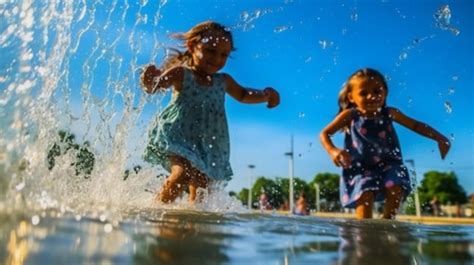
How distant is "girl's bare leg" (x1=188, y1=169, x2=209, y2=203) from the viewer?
479 centimetres

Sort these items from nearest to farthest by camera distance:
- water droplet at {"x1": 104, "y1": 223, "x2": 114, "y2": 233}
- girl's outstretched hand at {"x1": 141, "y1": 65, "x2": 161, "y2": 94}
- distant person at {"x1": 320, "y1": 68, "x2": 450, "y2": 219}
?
1. water droplet at {"x1": 104, "y1": 223, "x2": 114, "y2": 233}
2. girl's outstretched hand at {"x1": 141, "y1": 65, "x2": 161, "y2": 94}
3. distant person at {"x1": 320, "y1": 68, "x2": 450, "y2": 219}

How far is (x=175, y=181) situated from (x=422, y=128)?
234 centimetres

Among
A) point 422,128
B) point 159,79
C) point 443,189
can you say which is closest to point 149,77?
point 159,79

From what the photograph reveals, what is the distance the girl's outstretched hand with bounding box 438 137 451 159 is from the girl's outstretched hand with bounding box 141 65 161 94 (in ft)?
8.55

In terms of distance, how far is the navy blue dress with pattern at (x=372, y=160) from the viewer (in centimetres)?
Result: 489

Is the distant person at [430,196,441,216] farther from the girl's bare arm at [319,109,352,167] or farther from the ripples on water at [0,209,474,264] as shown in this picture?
the ripples on water at [0,209,474,264]

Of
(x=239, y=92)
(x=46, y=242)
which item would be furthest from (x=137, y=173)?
(x=46, y=242)

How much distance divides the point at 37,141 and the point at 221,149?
1691mm

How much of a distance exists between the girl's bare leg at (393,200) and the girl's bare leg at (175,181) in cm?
172

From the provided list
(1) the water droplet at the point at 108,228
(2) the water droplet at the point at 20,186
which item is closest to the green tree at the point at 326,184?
(2) the water droplet at the point at 20,186

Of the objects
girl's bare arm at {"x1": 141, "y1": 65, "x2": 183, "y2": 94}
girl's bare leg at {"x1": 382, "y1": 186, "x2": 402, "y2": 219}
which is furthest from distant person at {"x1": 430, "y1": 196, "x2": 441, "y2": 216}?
girl's bare arm at {"x1": 141, "y1": 65, "x2": 183, "y2": 94}

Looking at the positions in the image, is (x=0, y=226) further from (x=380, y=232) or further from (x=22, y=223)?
(x=380, y=232)

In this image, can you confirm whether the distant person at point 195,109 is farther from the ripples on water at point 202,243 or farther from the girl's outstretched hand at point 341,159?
the ripples on water at point 202,243

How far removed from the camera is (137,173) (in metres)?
5.34
